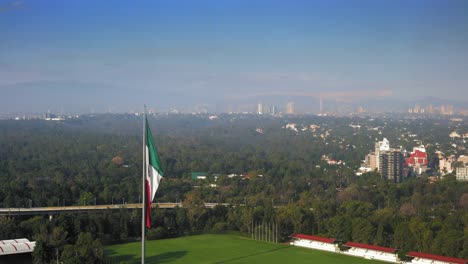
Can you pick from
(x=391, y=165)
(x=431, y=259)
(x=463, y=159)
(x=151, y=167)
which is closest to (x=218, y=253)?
(x=431, y=259)

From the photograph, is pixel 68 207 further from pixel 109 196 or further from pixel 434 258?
pixel 434 258

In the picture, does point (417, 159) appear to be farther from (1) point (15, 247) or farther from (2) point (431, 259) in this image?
(1) point (15, 247)

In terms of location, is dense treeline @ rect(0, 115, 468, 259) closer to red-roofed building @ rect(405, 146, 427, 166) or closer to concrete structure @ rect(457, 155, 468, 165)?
red-roofed building @ rect(405, 146, 427, 166)

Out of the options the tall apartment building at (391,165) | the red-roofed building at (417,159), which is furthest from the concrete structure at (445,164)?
the tall apartment building at (391,165)

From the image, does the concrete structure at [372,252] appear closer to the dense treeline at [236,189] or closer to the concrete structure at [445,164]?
the dense treeline at [236,189]

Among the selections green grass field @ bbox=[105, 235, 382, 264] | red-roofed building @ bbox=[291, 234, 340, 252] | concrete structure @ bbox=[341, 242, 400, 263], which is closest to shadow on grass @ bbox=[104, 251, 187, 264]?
green grass field @ bbox=[105, 235, 382, 264]
